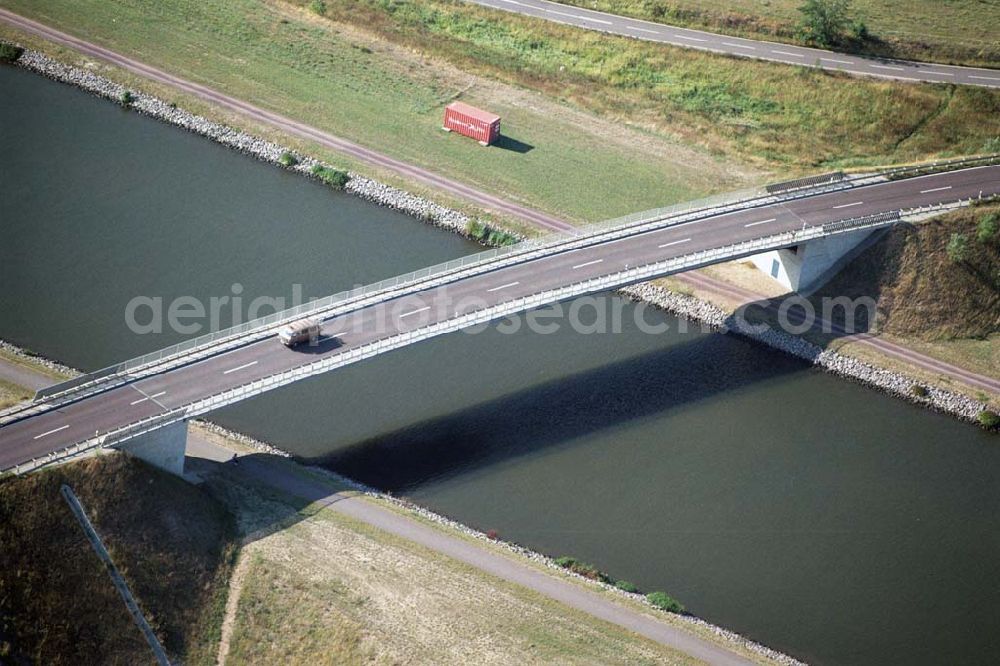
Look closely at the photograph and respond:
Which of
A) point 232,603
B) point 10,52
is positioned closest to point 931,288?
point 232,603

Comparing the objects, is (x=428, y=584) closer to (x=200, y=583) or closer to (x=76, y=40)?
(x=200, y=583)

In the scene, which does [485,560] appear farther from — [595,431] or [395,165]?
[395,165]

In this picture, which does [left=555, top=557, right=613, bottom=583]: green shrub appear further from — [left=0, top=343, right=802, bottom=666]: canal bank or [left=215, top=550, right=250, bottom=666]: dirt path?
[left=215, top=550, right=250, bottom=666]: dirt path

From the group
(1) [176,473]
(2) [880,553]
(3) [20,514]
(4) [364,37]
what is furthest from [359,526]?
(4) [364,37]

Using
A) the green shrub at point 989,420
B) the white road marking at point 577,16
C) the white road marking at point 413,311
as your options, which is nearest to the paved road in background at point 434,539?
the white road marking at point 413,311

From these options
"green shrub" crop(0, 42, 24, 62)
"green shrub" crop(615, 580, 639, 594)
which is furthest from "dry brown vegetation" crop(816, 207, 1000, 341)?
"green shrub" crop(0, 42, 24, 62)

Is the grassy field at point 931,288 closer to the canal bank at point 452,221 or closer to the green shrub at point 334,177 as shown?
the canal bank at point 452,221
